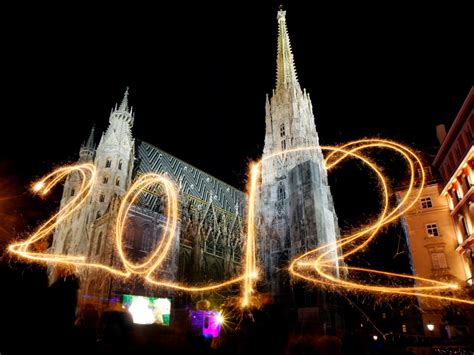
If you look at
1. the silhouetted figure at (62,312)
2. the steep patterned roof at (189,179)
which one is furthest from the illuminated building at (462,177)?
the steep patterned roof at (189,179)

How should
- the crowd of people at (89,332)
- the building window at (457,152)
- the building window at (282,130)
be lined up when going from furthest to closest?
the building window at (282,130) → the building window at (457,152) → the crowd of people at (89,332)

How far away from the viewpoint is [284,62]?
174ft

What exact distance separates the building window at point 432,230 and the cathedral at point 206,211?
9.86m

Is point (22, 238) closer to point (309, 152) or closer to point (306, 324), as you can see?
point (306, 324)

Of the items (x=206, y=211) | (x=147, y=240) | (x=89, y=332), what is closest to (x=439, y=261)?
(x=147, y=240)

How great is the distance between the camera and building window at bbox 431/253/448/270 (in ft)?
89.8

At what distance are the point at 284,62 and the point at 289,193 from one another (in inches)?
950

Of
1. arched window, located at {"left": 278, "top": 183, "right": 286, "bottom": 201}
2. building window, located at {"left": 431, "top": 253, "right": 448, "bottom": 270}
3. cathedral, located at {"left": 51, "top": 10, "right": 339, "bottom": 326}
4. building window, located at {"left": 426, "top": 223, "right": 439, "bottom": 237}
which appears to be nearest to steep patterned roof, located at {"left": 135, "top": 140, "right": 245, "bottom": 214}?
cathedral, located at {"left": 51, "top": 10, "right": 339, "bottom": 326}

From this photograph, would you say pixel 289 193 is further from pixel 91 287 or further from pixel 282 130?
pixel 91 287

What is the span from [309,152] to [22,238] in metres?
31.4

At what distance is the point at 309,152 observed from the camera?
137 feet

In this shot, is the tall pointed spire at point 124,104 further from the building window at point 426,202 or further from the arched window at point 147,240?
the building window at point 426,202

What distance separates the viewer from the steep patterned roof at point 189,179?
45.4 m

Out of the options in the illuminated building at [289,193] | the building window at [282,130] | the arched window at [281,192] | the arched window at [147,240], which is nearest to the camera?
the arched window at [147,240]
